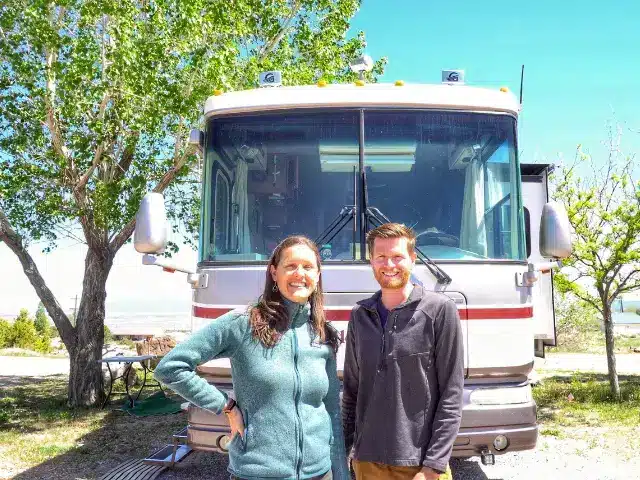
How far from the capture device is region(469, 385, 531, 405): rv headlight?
4.52 meters

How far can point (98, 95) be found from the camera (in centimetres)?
1014

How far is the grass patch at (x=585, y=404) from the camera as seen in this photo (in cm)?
918

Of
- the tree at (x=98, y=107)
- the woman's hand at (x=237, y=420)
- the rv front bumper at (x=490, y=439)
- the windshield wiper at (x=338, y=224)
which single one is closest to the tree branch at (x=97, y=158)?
the tree at (x=98, y=107)

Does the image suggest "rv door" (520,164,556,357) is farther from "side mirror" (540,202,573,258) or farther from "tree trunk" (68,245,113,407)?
"tree trunk" (68,245,113,407)

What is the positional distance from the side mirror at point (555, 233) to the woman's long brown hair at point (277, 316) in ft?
7.74

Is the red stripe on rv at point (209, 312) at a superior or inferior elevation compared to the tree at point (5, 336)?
superior

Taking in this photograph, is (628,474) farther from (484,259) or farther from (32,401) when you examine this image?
(32,401)

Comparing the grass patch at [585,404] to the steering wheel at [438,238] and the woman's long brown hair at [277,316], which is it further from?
the woman's long brown hair at [277,316]

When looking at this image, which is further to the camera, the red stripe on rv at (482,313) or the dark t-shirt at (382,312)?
the red stripe on rv at (482,313)

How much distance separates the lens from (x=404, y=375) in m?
2.78

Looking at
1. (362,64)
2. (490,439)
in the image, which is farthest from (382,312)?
(362,64)

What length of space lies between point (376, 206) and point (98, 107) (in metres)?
7.59

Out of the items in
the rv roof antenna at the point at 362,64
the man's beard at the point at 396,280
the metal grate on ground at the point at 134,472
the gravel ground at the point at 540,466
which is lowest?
the gravel ground at the point at 540,466

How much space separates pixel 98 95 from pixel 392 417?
861cm
